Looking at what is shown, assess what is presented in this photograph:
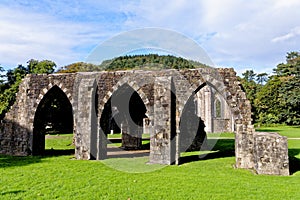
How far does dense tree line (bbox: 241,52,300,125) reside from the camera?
39.0 meters

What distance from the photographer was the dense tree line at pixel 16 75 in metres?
27.0

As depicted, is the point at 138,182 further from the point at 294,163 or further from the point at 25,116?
the point at 25,116

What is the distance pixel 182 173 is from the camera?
32.7ft

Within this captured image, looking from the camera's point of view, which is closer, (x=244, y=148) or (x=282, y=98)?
(x=244, y=148)

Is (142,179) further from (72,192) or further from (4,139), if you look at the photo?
(4,139)

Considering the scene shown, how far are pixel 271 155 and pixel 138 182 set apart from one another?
4782mm

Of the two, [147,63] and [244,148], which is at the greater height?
[147,63]

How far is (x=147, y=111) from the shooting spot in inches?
529

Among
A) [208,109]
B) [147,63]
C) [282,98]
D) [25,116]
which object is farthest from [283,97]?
[25,116]

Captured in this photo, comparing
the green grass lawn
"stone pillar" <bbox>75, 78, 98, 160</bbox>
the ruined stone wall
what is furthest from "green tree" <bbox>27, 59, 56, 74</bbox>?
the green grass lawn

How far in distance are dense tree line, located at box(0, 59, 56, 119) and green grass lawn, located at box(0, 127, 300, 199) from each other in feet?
56.3

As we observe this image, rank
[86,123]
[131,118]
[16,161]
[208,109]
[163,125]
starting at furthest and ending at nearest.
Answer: [208,109] → [131,118] → [86,123] → [16,161] → [163,125]

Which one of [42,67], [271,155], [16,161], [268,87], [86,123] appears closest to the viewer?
[271,155]

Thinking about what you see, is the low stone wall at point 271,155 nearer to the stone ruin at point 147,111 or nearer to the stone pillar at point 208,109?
the stone ruin at point 147,111
